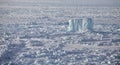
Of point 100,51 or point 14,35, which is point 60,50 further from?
point 14,35

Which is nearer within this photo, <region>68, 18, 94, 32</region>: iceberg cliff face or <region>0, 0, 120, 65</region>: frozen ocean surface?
<region>0, 0, 120, 65</region>: frozen ocean surface

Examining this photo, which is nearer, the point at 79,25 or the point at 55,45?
the point at 55,45

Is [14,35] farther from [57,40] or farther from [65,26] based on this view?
[65,26]

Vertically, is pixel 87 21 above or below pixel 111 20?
above

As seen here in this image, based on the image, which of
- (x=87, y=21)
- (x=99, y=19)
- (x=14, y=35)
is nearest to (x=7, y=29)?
(x=14, y=35)

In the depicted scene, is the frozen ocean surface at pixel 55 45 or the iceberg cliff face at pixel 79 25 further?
the iceberg cliff face at pixel 79 25

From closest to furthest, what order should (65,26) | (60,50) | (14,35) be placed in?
(60,50) < (14,35) < (65,26)

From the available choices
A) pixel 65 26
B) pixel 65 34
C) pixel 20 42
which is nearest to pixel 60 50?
pixel 20 42

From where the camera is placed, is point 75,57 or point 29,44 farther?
point 29,44

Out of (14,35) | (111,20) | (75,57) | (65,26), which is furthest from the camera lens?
(111,20)
